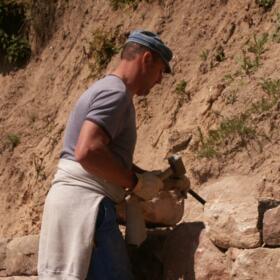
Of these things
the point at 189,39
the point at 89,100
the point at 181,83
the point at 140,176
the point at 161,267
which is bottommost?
the point at 161,267

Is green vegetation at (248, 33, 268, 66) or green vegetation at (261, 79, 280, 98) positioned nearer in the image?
green vegetation at (261, 79, 280, 98)

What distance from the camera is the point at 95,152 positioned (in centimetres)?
310

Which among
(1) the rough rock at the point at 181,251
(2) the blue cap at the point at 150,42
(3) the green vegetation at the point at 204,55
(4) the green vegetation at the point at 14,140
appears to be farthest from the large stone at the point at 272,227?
(4) the green vegetation at the point at 14,140

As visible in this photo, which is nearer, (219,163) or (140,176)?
(140,176)

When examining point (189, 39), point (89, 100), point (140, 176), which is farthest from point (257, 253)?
point (189, 39)

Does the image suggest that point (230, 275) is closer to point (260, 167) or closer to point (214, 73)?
point (260, 167)

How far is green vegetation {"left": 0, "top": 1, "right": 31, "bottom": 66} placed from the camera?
8336mm

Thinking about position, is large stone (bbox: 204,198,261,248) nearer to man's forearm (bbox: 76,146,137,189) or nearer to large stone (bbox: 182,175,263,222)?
man's forearm (bbox: 76,146,137,189)

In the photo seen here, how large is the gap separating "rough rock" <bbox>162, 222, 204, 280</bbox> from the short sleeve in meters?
0.72

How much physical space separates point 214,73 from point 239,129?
3.33ft

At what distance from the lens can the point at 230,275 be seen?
3.27 m

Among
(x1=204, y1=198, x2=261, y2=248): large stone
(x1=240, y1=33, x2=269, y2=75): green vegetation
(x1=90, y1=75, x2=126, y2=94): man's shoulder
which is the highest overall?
(x1=240, y1=33, x2=269, y2=75): green vegetation

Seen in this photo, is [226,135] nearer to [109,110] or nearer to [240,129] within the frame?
[240,129]

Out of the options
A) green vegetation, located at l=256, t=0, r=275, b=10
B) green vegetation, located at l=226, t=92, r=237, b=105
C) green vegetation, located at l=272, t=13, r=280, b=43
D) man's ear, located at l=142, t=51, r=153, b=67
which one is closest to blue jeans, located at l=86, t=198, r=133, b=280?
man's ear, located at l=142, t=51, r=153, b=67
